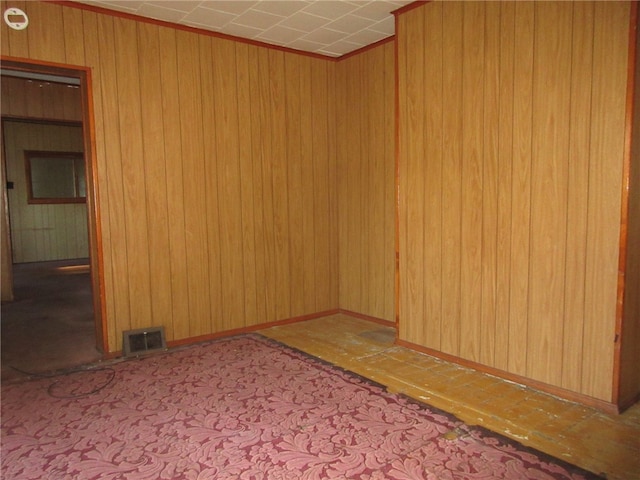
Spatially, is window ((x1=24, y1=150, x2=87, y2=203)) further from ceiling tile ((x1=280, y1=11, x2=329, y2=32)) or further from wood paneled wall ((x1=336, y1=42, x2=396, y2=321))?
ceiling tile ((x1=280, y1=11, x2=329, y2=32))

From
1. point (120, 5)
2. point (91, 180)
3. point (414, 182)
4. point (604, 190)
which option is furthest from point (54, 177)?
point (604, 190)

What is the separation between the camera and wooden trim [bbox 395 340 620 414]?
2735 mm

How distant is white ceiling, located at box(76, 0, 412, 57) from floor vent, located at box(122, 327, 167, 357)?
273 cm

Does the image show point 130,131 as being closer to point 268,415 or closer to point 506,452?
point 268,415

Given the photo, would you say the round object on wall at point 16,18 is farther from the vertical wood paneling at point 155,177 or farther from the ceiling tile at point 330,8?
the ceiling tile at point 330,8

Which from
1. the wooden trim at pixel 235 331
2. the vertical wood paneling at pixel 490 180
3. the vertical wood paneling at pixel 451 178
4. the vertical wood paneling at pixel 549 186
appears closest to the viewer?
the vertical wood paneling at pixel 549 186

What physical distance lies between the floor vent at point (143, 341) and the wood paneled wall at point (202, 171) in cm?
10

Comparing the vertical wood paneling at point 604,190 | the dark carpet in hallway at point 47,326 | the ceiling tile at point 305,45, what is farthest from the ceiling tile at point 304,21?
the dark carpet in hallway at point 47,326

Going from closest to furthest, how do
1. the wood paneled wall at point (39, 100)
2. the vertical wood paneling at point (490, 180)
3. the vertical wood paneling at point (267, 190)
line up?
the vertical wood paneling at point (490, 180) < the vertical wood paneling at point (267, 190) < the wood paneled wall at point (39, 100)

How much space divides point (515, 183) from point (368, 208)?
1.91 meters

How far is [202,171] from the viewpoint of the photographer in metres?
4.24

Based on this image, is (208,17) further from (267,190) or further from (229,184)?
(267,190)

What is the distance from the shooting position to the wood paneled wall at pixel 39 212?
9.19 metres

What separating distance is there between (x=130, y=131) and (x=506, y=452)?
3.66m
